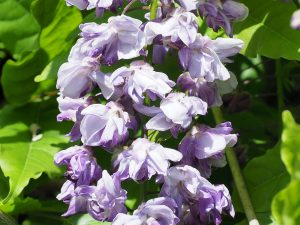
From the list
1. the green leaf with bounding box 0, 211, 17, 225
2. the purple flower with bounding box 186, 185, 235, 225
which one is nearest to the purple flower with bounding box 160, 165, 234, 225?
the purple flower with bounding box 186, 185, 235, 225

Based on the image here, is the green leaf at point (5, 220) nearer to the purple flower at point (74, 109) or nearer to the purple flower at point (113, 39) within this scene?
the purple flower at point (74, 109)

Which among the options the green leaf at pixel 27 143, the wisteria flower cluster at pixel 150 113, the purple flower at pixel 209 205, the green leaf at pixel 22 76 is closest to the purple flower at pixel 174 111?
the wisteria flower cluster at pixel 150 113

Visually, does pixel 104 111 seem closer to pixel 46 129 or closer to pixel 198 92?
pixel 198 92

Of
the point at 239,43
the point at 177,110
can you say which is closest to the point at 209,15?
the point at 239,43

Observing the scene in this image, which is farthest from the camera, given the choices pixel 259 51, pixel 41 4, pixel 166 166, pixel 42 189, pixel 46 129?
pixel 42 189

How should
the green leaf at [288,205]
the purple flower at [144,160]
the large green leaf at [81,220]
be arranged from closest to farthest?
1. the green leaf at [288,205]
2. the purple flower at [144,160]
3. the large green leaf at [81,220]

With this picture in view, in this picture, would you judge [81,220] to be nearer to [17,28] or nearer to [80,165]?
[80,165]
